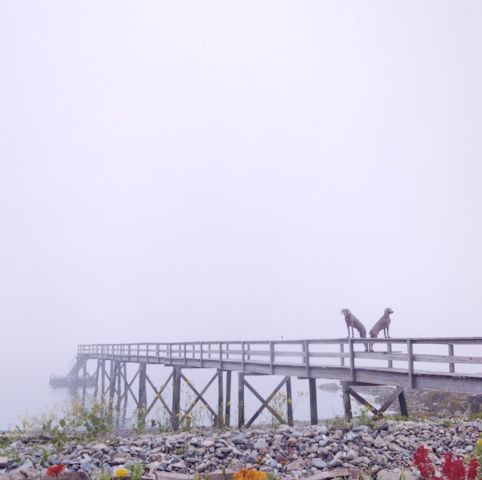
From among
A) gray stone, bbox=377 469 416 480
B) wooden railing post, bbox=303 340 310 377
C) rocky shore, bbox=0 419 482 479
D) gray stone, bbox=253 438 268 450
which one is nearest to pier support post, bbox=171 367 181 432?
wooden railing post, bbox=303 340 310 377

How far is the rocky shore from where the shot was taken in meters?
7.43

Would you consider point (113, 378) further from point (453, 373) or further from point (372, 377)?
point (453, 373)

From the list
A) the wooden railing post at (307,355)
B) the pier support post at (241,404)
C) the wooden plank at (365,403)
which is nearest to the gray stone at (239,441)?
the wooden plank at (365,403)

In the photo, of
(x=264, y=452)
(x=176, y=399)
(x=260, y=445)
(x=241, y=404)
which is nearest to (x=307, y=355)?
(x=241, y=404)

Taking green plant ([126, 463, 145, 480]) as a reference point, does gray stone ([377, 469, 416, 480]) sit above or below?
below

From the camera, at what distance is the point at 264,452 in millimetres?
8367

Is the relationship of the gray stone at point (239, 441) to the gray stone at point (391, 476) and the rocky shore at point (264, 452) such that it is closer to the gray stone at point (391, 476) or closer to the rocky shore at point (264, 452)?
the rocky shore at point (264, 452)

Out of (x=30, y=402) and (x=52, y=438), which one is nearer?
(x=52, y=438)

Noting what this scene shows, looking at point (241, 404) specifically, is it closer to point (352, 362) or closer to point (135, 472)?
point (352, 362)

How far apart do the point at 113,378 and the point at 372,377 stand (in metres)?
27.0

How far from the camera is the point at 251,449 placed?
868cm

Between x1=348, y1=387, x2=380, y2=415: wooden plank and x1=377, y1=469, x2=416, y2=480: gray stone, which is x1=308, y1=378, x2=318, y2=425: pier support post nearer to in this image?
x1=348, y1=387, x2=380, y2=415: wooden plank

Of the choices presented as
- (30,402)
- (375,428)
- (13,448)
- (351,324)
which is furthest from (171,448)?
(30,402)

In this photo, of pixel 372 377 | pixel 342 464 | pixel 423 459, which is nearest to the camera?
pixel 423 459
